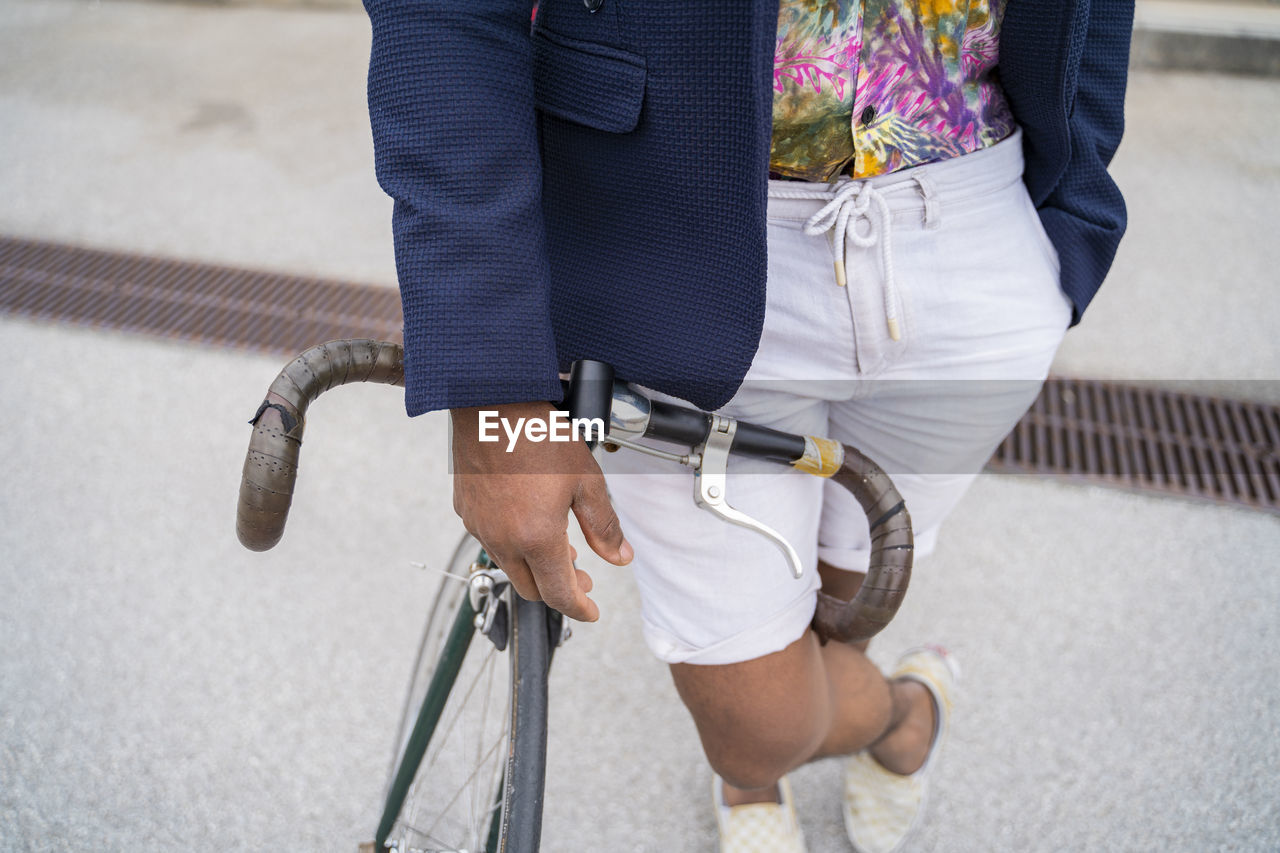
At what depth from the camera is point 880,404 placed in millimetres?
1210

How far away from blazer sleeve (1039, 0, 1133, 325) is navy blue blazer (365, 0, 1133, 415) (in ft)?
0.69

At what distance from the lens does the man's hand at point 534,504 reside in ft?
2.85

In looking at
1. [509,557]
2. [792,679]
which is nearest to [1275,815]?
[792,679]

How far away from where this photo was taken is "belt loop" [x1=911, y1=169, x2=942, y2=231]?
1081 mm

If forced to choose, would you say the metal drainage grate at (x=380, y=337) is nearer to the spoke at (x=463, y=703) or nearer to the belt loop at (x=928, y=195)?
the spoke at (x=463, y=703)

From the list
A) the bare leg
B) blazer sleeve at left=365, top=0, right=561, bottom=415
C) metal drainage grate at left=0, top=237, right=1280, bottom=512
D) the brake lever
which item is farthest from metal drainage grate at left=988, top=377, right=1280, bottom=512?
blazer sleeve at left=365, top=0, right=561, bottom=415

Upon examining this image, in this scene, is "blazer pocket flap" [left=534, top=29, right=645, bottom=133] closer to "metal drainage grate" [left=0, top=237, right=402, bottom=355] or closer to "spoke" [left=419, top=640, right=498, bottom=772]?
"spoke" [left=419, top=640, right=498, bottom=772]

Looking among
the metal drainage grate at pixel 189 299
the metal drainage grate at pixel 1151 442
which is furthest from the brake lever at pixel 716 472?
the metal drainage grate at pixel 189 299

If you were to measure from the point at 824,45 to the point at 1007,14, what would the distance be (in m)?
0.26

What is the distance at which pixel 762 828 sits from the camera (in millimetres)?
1681

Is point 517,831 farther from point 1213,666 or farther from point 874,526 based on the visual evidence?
point 1213,666

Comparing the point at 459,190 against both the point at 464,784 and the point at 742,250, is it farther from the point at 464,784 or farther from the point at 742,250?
the point at 464,784

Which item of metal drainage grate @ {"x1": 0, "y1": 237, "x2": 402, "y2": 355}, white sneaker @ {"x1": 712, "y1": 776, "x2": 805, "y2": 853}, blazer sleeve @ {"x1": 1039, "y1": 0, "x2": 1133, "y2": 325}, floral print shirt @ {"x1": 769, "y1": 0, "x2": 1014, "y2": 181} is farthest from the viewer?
metal drainage grate @ {"x1": 0, "y1": 237, "x2": 402, "y2": 355}

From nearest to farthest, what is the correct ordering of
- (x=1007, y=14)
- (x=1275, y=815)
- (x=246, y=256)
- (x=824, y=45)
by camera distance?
(x=824, y=45) < (x=1007, y=14) < (x=1275, y=815) < (x=246, y=256)
